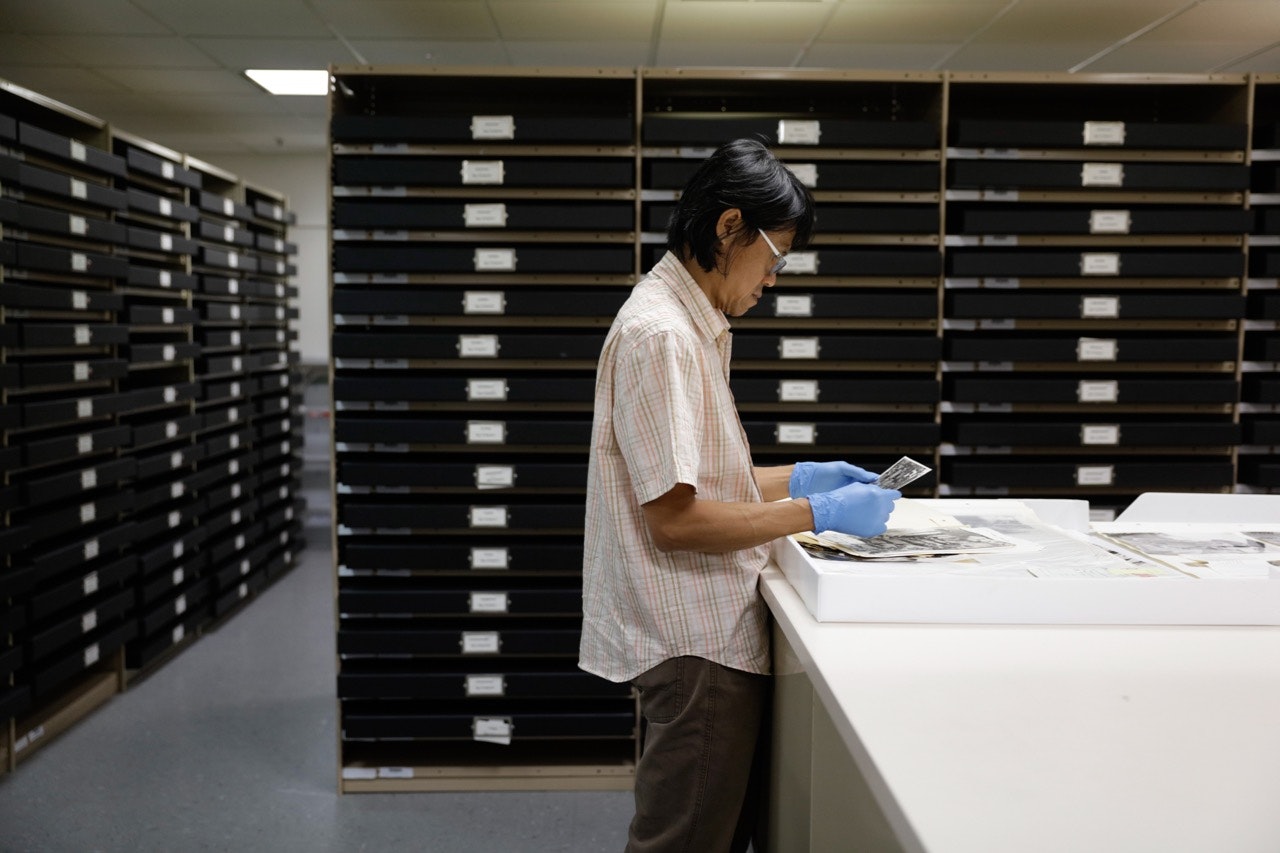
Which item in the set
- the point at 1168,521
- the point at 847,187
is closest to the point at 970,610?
the point at 1168,521

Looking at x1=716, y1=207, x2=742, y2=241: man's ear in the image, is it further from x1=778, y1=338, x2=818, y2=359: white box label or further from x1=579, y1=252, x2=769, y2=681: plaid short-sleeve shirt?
x1=778, y1=338, x2=818, y2=359: white box label

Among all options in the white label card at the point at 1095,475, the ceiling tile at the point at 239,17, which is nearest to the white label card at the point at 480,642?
the white label card at the point at 1095,475

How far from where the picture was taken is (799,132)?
8.29 feet

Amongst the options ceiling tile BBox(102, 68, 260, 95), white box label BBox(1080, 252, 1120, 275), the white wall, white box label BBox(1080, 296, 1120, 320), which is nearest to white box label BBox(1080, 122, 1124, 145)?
white box label BBox(1080, 252, 1120, 275)

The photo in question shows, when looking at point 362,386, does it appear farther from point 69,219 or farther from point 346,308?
point 69,219

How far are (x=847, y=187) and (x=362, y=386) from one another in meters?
1.40

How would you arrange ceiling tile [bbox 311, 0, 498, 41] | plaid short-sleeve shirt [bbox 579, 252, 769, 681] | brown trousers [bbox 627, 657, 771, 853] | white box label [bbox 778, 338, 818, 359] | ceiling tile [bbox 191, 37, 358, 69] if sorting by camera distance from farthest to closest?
1. ceiling tile [bbox 191, 37, 358, 69]
2. ceiling tile [bbox 311, 0, 498, 41]
3. white box label [bbox 778, 338, 818, 359]
4. brown trousers [bbox 627, 657, 771, 853]
5. plaid short-sleeve shirt [bbox 579, 252, 769, 681]

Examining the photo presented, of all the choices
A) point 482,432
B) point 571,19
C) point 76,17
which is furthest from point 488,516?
point 76,17

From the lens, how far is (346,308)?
2514 millimetres

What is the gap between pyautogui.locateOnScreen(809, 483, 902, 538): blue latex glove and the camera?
131 cm

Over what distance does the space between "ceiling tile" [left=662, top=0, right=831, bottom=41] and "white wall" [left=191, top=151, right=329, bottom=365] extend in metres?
3.60

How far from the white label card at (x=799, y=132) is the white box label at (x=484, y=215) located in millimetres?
761

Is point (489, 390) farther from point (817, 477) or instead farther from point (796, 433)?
point (817, 477)

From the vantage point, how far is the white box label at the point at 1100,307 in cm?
259
